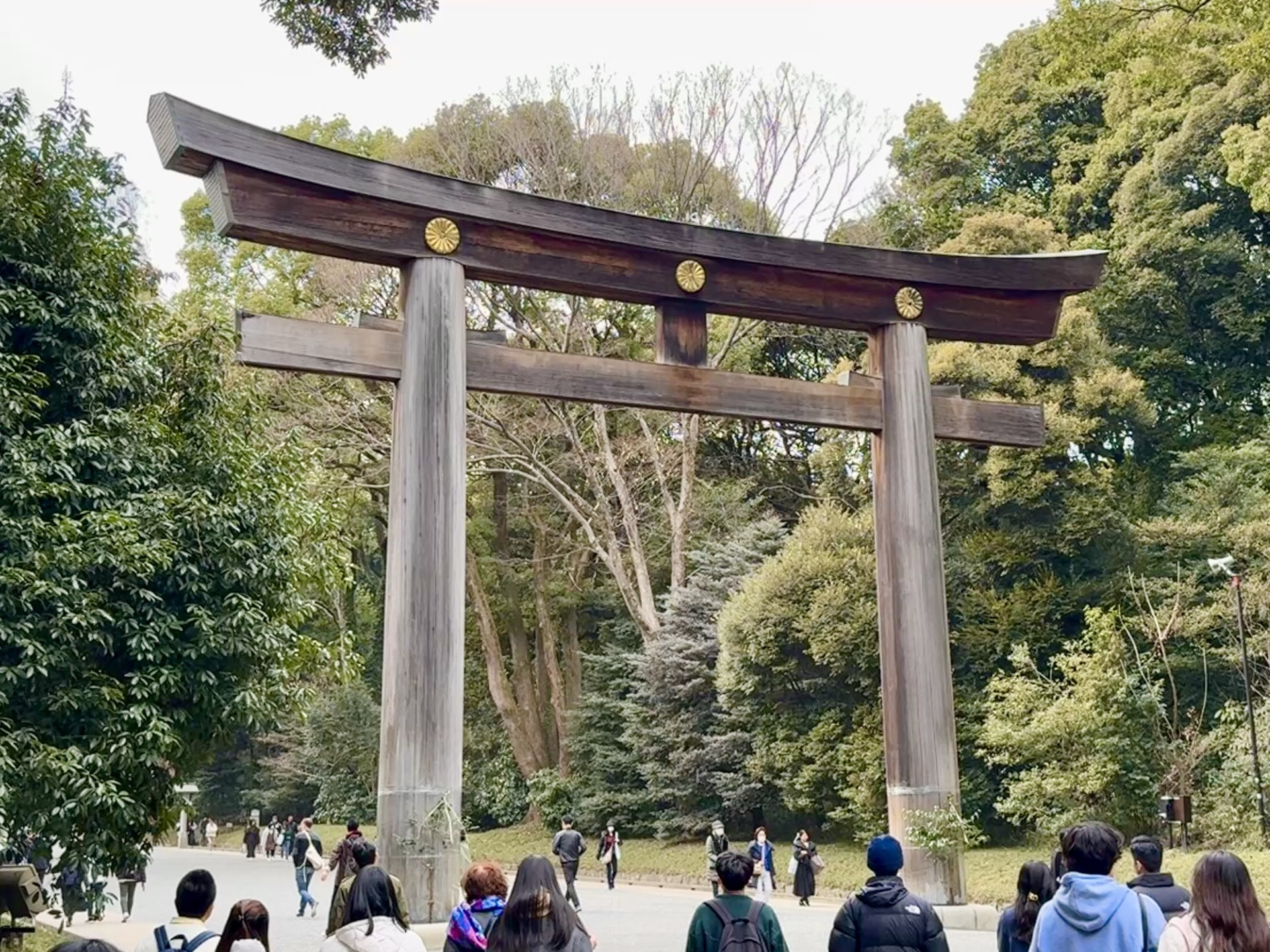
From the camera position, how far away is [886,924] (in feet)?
15.9

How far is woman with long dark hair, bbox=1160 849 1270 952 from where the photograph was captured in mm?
3814

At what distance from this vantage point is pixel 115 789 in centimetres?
913

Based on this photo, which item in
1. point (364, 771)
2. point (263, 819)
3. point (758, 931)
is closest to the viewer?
point (758, 931)

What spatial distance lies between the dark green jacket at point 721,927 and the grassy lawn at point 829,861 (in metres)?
12.2

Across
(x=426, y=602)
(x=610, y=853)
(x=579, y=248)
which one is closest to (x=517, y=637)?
(x=610, y=853)

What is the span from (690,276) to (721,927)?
815 centimetres

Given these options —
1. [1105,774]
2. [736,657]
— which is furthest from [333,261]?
[1105,774]

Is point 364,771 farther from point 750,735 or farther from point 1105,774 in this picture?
point 1105,774

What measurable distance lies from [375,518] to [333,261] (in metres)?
9.52

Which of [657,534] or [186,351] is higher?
[657,534]

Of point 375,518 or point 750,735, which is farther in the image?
point 375,518

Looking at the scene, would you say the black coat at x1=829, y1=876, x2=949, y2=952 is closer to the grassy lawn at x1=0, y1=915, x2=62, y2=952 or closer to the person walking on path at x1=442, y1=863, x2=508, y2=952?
the person walking on path at x1=442, y1=863, x2=508, y2=952

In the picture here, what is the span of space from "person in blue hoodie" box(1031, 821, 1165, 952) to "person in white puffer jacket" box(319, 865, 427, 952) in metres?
2.37

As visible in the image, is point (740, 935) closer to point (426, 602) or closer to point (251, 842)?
point (426, 602)
